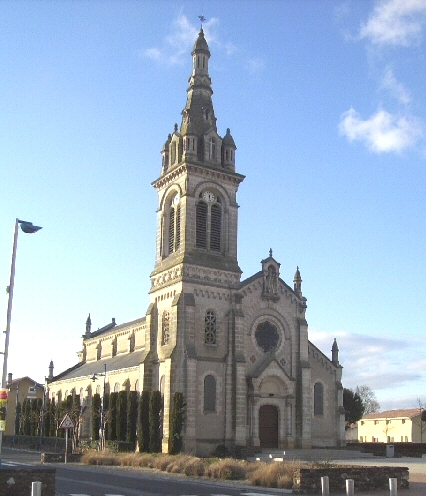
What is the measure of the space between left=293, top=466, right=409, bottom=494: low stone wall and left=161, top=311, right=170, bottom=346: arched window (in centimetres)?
2706

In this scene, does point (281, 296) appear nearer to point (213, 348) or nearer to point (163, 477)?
A: point (213, 348)

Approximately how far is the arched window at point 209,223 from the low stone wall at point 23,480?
33236 mm

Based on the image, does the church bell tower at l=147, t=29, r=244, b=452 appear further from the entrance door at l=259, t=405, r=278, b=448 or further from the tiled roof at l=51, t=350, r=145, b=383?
the tiled roof at l=51, t=350, r=145, b=383

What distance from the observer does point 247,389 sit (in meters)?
52.2

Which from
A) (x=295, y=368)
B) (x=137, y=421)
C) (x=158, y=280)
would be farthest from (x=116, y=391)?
(x=295, y=368)

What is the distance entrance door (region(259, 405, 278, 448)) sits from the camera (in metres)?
53.0

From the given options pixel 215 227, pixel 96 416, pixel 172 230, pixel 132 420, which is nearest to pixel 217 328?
pixel 215 227

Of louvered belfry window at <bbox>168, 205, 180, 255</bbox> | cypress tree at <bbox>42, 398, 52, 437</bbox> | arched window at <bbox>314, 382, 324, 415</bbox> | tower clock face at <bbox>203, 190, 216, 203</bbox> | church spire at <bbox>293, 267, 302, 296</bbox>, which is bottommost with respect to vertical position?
cypress tree at <bbox>42, 398, 52, 437</bbox>

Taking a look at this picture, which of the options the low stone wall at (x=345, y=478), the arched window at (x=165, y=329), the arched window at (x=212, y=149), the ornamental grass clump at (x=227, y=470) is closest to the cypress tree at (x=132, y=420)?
the arched window at (x=165, y=329)

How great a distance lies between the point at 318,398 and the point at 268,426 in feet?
19.4

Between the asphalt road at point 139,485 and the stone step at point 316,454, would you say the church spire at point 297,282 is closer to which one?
the stone step at point 316,454

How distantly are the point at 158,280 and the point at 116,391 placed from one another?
11.9 meters

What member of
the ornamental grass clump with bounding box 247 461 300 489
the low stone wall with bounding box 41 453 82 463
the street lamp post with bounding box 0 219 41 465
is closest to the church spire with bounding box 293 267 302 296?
the low stone wall with bounding box 41 453 82 463

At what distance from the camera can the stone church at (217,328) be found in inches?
1992
